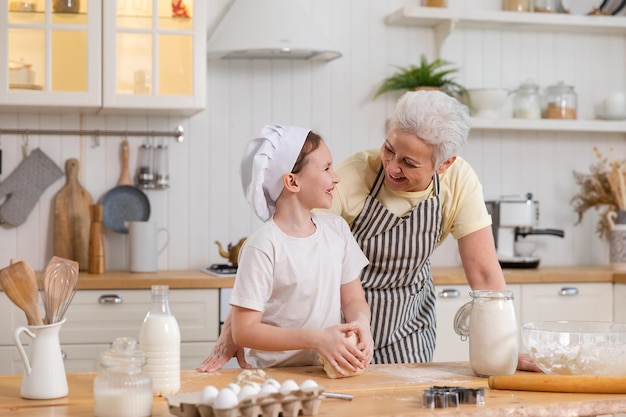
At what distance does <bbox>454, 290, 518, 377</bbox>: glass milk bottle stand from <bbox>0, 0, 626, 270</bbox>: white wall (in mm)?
2503

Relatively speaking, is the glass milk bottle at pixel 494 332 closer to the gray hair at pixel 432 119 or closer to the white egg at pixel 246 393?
the gray hair at pixel 432 119

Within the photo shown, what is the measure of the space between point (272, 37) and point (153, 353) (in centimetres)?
247

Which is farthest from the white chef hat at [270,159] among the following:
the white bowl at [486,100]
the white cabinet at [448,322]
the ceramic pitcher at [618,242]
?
the ceramic pitcher at [618,242]

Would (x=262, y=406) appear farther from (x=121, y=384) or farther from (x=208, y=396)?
(x=121, y=384)

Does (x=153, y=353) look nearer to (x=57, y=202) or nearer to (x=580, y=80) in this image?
(x=57, y=202)

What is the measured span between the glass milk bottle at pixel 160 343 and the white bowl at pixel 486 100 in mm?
2947

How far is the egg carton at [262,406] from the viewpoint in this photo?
1.50m

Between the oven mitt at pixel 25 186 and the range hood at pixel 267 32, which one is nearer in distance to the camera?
the range hood at pixel 267 32

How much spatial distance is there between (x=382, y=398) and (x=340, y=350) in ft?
0.60

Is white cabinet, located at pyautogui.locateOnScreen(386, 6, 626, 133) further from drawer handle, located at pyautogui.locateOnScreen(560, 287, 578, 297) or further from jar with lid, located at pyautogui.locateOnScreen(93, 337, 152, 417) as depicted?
jar with lid, located at pyautogui.locateOnScreen(93, 337, 152, 417)

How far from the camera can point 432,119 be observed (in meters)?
2.26

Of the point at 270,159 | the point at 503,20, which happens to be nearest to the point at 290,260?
the point at 270,159

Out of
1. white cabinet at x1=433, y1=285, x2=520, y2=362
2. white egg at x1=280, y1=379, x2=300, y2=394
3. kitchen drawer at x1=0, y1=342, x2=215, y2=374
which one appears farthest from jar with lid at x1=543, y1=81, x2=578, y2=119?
white egg at x1=280, y1=379, x2=300, y2=394

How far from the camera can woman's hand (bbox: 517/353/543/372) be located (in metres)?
2.05
